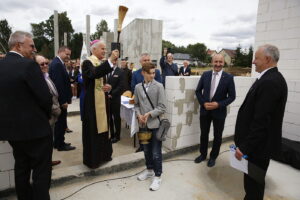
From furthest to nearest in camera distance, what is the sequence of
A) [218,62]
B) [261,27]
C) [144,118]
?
[261,27] → [218,62] → [144,118]

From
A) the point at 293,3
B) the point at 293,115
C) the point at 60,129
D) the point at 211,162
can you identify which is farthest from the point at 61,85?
the point at 293,3

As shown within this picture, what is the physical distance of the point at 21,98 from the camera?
1861 millimetres

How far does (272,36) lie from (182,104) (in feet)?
11.5

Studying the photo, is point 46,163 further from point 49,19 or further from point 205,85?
point 49,19

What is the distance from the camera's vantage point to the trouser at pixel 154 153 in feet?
9.48

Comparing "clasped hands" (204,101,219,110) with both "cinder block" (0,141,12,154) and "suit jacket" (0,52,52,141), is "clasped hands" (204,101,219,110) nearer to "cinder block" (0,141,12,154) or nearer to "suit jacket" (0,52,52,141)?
"suit jacket" (0,52,52,141)

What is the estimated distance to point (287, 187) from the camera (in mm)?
3125

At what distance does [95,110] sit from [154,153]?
1.03 meters

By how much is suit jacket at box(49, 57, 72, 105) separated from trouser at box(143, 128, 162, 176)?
6.08ft

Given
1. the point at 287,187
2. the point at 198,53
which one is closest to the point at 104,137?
the point at 287,187

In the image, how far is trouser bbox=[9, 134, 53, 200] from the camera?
2.02 m

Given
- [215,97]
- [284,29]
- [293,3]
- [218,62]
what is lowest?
[215,97]

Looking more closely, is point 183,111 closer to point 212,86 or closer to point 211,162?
point 212,86

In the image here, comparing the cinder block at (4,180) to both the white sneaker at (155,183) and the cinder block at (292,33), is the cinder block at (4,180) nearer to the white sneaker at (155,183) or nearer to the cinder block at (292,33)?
the white sneaker at (155,183)
